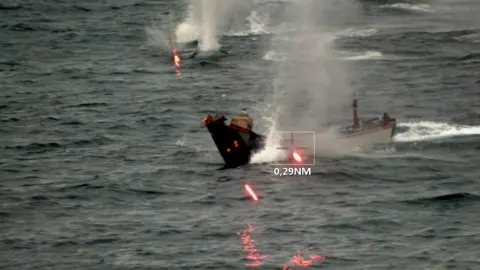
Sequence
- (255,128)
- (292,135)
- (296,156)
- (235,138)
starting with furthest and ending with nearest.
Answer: (255,128), (292,135), (296,156), (235,138)

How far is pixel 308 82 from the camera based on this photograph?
130 m

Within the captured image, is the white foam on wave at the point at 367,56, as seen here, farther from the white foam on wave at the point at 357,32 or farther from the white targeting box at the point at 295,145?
the white targeting box at the point at 295,145

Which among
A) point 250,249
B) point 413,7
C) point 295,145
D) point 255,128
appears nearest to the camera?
point 250,249

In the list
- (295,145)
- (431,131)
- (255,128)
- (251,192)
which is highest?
(255,128)

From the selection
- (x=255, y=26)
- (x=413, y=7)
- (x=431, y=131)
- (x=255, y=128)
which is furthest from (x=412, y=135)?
(x=413, y=7)

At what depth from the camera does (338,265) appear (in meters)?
74.8

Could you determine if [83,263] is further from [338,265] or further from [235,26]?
[235,26]

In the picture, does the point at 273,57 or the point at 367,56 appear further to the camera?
the point at 273,57

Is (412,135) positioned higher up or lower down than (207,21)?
lower down

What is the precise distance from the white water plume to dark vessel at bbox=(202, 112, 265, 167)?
1112mm

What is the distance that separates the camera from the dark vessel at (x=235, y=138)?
95375 mm

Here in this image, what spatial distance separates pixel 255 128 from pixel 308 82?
70.3ft

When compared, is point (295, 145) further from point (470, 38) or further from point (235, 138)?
point (470, 38)

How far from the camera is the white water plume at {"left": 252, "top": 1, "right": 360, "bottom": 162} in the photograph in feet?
371
